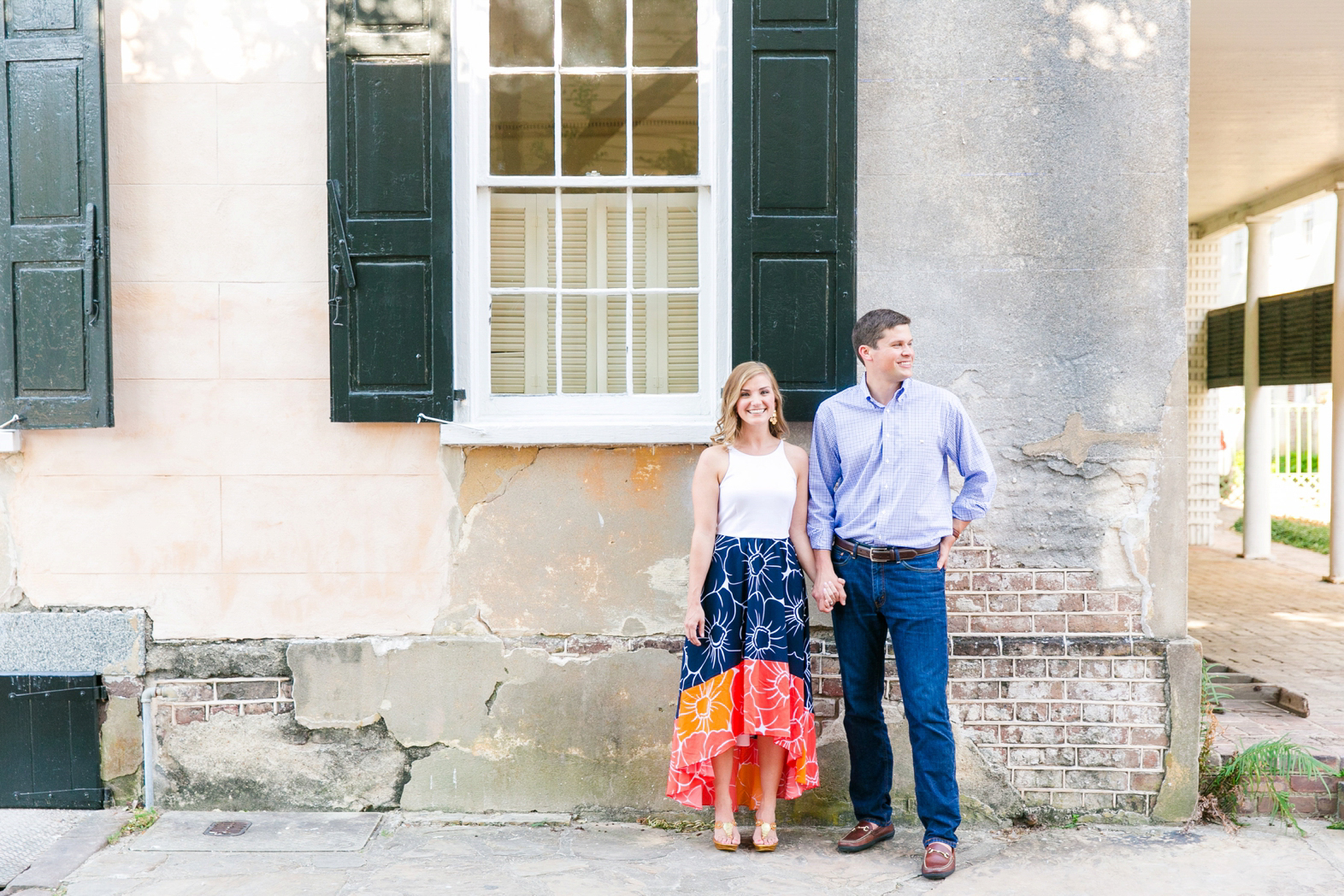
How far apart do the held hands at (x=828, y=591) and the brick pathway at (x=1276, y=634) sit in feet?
5.90

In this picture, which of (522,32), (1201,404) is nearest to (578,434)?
(522,32)

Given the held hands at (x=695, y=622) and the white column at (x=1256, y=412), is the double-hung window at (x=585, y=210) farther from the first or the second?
the white column at (x=1256, y=412)

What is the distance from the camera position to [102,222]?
12.4 ft

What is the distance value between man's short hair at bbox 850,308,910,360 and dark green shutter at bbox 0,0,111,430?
8.84ft

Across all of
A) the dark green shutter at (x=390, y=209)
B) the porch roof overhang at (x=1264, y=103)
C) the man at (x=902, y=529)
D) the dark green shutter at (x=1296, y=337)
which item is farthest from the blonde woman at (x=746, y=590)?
the dark green shutter at (x=1296, y=337)

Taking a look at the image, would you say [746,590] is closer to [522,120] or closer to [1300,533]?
[522,120]

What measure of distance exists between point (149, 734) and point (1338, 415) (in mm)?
8478

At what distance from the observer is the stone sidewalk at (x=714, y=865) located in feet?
10.8

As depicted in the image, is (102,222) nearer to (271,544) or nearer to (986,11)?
(271,544)

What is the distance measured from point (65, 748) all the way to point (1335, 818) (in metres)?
4.67

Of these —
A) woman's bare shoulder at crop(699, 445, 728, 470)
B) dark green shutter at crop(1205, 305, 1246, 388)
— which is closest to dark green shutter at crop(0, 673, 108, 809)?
woman's bare shoulder at crop(699, 445, 728, 470)

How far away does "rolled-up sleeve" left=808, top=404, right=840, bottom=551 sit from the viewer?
355 cm


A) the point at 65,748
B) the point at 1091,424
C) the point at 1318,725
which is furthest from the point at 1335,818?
the point at 65,748

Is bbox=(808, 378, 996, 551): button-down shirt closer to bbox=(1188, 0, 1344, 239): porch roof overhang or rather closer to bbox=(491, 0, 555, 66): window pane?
bbox=(491, 0, 555, 66): window pane
